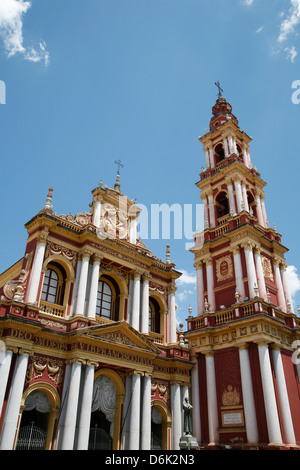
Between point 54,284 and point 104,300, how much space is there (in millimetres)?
3018

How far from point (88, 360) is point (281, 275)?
14.0m

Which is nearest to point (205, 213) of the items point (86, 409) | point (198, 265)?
point (198, 265)

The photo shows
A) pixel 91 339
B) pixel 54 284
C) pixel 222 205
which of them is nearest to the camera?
pixel 91 339

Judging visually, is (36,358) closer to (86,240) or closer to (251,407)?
(86,240)

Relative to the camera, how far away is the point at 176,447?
18.0m

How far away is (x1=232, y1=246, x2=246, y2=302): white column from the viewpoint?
806 inches

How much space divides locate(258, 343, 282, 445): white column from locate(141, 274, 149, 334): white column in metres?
5.82

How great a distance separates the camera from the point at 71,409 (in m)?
14.6

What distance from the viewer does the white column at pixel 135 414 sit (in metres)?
16.1

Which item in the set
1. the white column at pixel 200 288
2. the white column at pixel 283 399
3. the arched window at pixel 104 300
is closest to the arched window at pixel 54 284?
the arched window at pixel 104 300

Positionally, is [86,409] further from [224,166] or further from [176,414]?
[224,166]

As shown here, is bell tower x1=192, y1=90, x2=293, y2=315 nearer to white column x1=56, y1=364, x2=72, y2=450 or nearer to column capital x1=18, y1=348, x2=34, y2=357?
white column x1=56, y1=364, x2=72, y2=450

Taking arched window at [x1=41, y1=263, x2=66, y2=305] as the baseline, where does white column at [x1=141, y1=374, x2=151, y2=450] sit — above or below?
below

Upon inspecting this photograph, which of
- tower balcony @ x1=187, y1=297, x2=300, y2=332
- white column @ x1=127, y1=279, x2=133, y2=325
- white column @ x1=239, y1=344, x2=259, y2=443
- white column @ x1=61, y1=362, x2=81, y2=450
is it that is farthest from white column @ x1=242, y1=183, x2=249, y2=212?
white column @ x1=61, y1=362, x2=81, y2=450
